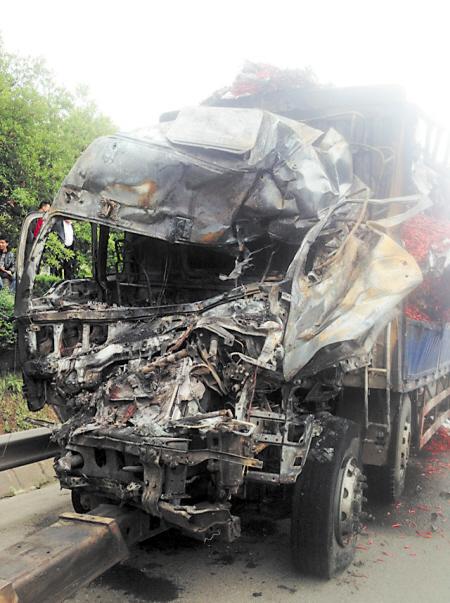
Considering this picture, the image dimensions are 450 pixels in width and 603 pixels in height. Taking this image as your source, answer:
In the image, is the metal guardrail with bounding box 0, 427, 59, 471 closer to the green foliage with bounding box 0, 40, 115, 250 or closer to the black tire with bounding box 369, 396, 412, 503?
the black tire with bounding box 369, 396, 412, 503

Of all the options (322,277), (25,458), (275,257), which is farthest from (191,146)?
(25,458)

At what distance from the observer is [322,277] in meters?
3.77

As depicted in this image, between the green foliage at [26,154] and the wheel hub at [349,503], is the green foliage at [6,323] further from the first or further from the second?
the wheel hub at [349,503]

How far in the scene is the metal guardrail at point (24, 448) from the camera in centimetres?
466

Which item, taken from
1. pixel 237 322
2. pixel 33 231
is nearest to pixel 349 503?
pixel 237 322

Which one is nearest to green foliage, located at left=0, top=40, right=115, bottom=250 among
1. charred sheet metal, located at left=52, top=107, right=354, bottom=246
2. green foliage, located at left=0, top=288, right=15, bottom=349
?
green foliage, located at left=0, top=288, right=15, bottom=349

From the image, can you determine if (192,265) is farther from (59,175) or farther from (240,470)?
(59,175)

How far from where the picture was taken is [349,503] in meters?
4.01

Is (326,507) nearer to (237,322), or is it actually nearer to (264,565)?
(264,565)

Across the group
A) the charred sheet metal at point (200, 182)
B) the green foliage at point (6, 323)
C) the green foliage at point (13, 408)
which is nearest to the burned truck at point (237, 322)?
the charred sheet metal at point (200, 182)

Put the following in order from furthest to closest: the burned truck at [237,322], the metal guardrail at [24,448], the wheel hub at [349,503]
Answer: the metal guardrail at [24,448] < the wheel hub at [349,503] < the burned truck at [237,322]

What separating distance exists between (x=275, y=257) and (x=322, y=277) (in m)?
1.07

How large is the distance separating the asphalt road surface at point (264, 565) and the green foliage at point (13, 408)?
141 centimetres

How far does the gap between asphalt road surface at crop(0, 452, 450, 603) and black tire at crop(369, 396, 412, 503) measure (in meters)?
0.19
